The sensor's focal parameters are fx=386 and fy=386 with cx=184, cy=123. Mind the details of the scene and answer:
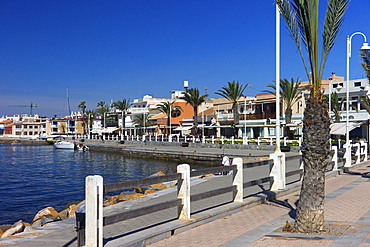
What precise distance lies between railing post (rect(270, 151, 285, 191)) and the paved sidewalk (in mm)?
455

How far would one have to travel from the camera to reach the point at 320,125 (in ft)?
22.1

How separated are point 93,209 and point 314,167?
12.5 ft

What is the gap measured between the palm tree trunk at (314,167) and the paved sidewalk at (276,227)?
0.99ft

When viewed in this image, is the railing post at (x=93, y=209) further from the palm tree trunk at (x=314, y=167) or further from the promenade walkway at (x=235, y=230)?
the palm tree trunk at (x=314, y=167)

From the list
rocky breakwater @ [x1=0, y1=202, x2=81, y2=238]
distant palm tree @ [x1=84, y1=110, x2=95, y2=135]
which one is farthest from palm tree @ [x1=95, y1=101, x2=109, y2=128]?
rocky breakwater @ [x1=0, y1=202, x2=81, y2=238]

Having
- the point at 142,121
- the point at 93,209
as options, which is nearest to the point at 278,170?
the point at 93,209

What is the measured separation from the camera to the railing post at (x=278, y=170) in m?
11.0

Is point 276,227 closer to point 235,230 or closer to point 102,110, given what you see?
point 235,230

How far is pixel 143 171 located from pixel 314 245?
29.1m

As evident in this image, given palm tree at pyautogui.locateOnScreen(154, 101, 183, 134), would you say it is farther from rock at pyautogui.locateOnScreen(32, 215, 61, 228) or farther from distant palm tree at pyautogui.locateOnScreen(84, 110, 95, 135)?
rock at pyautogui.locateOnScreen(32, 215, 61, 228)

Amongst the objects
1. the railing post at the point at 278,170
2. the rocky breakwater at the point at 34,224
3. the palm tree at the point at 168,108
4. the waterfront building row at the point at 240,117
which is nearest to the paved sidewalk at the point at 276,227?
the railing post at the point at 278,170

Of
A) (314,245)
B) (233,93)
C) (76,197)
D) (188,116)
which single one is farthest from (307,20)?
(188,116)

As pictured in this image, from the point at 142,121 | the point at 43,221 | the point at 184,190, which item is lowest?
the point at 43,221

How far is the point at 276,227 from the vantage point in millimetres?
7145
